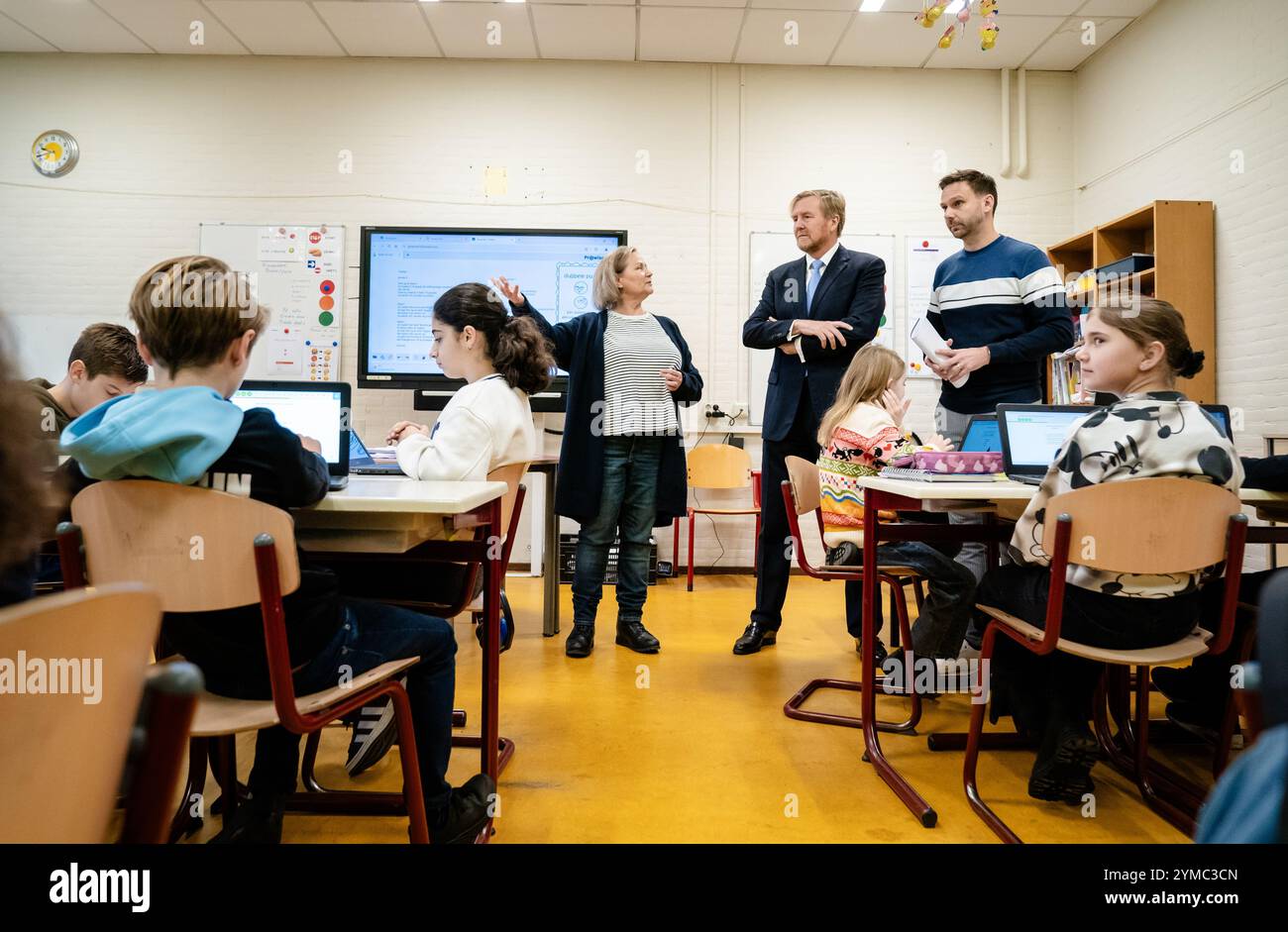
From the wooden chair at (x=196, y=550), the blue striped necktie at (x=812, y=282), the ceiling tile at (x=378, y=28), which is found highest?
the ceiling tile at (x=378, y=28)

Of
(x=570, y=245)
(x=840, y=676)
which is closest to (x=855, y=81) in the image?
(x=570, y=245)

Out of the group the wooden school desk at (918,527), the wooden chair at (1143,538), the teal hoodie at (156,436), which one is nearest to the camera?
the teal hoodie at (156,436)

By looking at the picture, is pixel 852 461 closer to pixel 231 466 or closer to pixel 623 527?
pixel 623 527

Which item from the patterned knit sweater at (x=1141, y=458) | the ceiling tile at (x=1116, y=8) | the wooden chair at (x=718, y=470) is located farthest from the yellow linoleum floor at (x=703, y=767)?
the ceiling tile at (x=1116, y=8)

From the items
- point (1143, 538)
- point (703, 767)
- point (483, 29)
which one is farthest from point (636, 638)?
point (483, 29)

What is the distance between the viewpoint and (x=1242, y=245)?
3.52 m

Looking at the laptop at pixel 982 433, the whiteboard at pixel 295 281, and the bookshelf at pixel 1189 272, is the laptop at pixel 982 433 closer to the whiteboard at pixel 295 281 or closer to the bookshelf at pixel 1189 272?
the bookshelf at pixel 1189 272

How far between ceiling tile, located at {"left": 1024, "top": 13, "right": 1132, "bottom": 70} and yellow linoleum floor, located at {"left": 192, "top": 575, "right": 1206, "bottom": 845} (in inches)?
150

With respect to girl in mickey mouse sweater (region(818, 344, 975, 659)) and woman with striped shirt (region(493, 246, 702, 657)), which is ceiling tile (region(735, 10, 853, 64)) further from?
girl in mickey mouse sweater (region(818, 344, 975, 659))

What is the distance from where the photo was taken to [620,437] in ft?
9.89

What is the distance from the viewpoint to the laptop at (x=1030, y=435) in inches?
76.4

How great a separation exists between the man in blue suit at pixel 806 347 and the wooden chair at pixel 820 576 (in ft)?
1.39

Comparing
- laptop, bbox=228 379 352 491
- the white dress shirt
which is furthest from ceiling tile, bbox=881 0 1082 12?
laptop, bbox=228 379 352 491

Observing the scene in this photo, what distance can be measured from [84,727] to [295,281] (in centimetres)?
468
